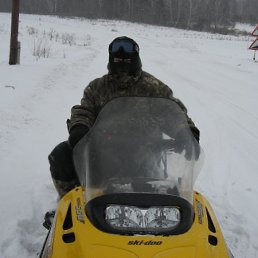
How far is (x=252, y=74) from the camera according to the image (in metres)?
13.6

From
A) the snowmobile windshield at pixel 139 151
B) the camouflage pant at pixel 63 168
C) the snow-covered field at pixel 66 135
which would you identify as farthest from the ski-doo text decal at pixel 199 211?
the snow-covered field at pixel 66 135

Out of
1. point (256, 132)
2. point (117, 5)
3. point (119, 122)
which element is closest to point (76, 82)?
point (256, 132)

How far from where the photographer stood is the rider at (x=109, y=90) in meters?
3.37

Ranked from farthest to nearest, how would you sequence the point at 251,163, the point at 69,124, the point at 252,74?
the point at 252,74 < the point at 251,163 < the point at 69,124

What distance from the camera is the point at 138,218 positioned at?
7.41 ft

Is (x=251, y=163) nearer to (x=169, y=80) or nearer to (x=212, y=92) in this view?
→ (x=212, y=92)

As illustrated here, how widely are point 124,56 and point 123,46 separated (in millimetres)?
88

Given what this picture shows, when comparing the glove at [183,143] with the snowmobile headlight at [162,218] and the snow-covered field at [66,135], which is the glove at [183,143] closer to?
the snowmobile headlight at [162,218]

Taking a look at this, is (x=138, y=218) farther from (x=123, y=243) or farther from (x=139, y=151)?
(x=139, y=151)

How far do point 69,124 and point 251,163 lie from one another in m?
3.31

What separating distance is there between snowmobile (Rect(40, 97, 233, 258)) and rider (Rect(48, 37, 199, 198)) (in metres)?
0.53

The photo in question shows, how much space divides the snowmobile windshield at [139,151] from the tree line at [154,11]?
56955mm

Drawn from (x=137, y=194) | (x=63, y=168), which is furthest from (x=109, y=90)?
(x=137, y=194)

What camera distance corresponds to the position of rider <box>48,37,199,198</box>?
3.37 meters
